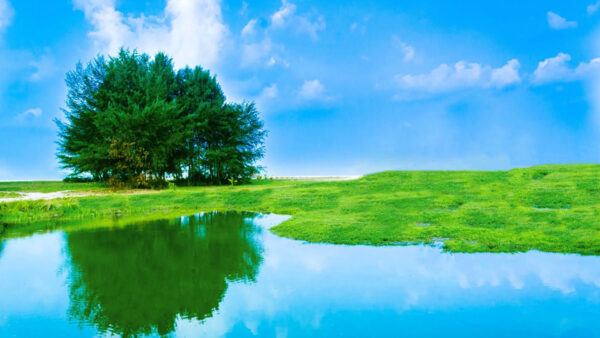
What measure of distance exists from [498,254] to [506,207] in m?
5.07

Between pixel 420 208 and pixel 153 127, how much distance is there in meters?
16.3

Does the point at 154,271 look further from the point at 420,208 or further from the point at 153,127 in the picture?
the point at 153,127

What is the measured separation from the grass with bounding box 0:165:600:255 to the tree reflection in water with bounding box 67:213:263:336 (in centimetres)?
214

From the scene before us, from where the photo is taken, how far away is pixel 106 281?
7.20m

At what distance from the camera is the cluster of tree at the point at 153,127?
23094 millimetres

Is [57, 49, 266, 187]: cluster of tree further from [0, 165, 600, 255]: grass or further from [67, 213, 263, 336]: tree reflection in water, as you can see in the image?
[67, 213, 263, 336]: tree reflection in water

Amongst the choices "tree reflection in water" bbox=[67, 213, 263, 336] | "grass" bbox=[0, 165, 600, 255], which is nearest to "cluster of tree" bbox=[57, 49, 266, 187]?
"grass" bbox=[0, 165, 600, 255]

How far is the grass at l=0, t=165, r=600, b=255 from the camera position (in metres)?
9.56

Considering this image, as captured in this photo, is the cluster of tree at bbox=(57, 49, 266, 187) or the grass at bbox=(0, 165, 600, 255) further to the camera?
the cluster of tree at bbox=(57, 49, 266, 187)

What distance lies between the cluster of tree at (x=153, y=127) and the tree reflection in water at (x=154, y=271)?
38.4 feet

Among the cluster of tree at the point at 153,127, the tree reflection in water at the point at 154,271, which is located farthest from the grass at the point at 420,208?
the cluster of tree at the point at 153,127

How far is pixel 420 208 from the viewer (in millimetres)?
13234

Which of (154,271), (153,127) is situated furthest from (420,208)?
(153,127)

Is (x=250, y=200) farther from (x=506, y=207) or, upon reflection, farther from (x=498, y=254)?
(x=498, y=254)
